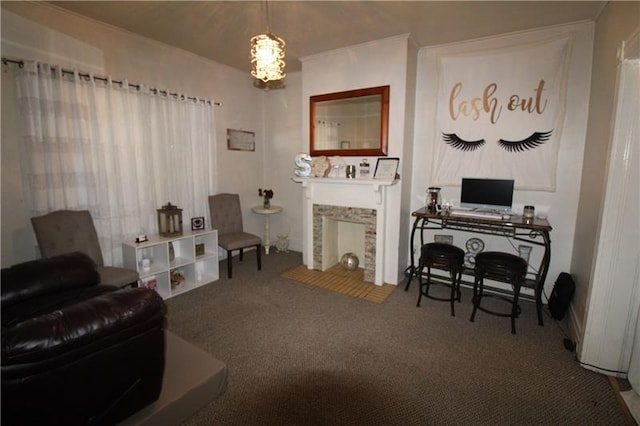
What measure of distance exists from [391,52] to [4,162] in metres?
3.62

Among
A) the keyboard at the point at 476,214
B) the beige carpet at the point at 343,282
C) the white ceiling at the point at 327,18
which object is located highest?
the white ceiling at the point at 327,18

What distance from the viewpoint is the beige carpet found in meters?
3.34

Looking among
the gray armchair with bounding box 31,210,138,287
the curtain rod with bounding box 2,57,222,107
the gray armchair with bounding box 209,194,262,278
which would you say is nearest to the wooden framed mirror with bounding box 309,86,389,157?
the gray armchair with bounding box 209,194,262,278

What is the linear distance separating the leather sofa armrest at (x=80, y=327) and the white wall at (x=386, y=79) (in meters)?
2.70

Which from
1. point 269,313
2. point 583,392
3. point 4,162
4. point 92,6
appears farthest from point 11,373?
point 92,6

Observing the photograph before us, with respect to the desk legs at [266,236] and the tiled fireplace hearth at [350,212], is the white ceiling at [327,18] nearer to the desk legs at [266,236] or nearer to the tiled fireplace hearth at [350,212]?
the tiled fireplace hearth at [350,212]

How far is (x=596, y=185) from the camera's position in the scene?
239 cm

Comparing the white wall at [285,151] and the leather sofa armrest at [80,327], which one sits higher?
the white wall at [285,151]

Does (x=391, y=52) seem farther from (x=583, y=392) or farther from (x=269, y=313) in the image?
(x=583, y=392)

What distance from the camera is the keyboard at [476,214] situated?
290 cm

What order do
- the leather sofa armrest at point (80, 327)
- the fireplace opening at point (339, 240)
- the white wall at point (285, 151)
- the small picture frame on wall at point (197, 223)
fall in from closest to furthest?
the leather sofa armrest at point (80, 327), the small picture frame on wall at point (197, 223), the fireplace opening at point (339, 240), the white wall at point (285, 151)

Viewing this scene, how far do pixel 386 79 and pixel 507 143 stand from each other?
1.42 m

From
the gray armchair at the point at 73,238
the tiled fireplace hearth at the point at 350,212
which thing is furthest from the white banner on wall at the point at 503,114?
the gray armchair at the point at 73,238

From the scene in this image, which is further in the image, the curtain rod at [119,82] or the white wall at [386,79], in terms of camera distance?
the white wall at [386,79]
